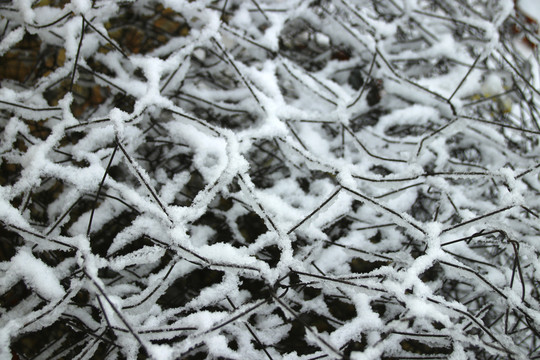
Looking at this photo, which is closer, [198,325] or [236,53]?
[198,325]

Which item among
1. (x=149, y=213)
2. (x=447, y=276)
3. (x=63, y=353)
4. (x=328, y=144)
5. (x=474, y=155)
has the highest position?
(x=474, y=155)

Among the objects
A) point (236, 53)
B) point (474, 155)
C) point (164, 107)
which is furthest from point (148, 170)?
point (474, 155)

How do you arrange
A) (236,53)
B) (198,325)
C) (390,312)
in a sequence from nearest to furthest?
(198,325), (390,312), (236,53)

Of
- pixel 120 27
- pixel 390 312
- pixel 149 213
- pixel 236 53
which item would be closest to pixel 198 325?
pixel 149 213

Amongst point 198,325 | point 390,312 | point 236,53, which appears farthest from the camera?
point 236,53

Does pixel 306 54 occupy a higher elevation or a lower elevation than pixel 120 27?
higher

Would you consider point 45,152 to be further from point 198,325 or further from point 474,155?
point 474,155

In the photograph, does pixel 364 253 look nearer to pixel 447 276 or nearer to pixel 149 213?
pixel 447 276
